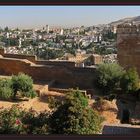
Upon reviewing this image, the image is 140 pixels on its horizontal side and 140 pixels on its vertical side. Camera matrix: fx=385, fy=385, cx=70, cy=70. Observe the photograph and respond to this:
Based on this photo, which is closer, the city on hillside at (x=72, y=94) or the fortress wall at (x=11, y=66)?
the city on hillside at (x=72, y=94)

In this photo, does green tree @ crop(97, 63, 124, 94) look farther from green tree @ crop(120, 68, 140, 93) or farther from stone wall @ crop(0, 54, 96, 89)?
stone wall @ crop(0, 54, 96, 89)

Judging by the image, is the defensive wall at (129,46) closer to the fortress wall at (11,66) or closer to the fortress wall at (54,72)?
the fortress wall at (54,72)

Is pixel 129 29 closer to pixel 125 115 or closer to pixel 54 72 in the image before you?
pixel 54 72

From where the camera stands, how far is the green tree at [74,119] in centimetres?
588

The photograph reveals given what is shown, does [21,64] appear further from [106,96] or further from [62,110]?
[62,110]

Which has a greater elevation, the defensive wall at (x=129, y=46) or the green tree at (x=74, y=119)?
the defensive wall at (x=129, y=46)

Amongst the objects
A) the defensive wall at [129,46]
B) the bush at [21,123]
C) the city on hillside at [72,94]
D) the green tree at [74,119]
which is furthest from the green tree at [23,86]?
the green tree at [74,119]

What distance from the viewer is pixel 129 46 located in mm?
16062

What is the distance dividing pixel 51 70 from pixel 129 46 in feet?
11.3

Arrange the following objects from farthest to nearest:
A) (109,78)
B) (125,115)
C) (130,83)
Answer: (109,78) < (130,83) < (125,115)

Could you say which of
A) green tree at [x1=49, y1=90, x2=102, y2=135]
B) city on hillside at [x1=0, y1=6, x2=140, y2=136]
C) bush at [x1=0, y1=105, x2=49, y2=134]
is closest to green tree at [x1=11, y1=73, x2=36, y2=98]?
→ city on hillside at [x1=0, y1=6, x2=140, y2=136]

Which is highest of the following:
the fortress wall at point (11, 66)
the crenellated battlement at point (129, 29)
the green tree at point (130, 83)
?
the crenellated battlement at point (129, 29)

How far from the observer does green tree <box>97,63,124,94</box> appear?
12508 mm

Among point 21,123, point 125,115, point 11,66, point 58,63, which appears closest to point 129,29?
point 58,63
